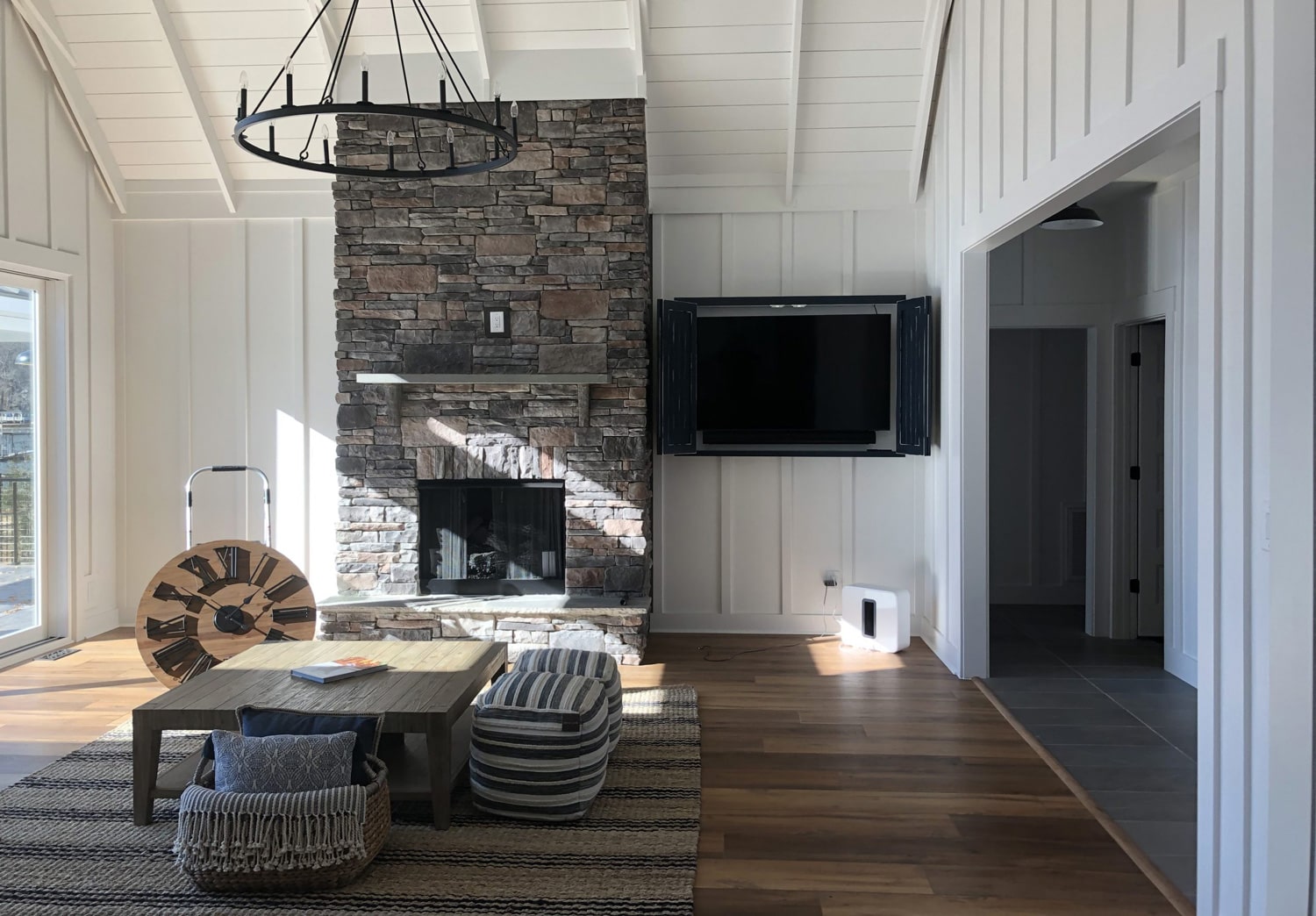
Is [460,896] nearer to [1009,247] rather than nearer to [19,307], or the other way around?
[19,307]

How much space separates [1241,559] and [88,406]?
6125 millimetres

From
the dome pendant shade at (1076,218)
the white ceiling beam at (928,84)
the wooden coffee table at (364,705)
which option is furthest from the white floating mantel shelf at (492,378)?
the dome pendant shade at (1076,218)

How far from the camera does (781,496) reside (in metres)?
6.17

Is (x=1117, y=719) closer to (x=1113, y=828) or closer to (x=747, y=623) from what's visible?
(x=1113, y=828)

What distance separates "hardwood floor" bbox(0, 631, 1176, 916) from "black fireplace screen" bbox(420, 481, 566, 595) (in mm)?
960

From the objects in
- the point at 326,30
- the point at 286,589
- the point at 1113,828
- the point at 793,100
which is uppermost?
the point at 326,30

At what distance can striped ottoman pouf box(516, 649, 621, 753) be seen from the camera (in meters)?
3.82

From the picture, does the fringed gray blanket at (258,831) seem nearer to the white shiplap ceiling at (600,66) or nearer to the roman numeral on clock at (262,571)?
the roman numeral on clock at (262,571)

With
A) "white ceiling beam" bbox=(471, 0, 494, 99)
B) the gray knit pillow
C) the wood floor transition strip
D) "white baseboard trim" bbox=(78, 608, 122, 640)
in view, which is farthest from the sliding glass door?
the wood floor transition strip

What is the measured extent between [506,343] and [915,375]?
238cm

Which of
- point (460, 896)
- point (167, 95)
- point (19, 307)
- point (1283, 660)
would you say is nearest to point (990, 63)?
point (1283, 660)

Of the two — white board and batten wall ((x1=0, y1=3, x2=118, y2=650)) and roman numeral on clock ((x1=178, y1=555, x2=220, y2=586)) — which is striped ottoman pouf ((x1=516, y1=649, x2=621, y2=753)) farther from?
white board and batten wall ((x1=0, y1=3, x2=118, y2=650))

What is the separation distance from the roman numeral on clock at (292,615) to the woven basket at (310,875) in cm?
197

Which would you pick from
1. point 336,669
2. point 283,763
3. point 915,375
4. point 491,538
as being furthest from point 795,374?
point 283,763
